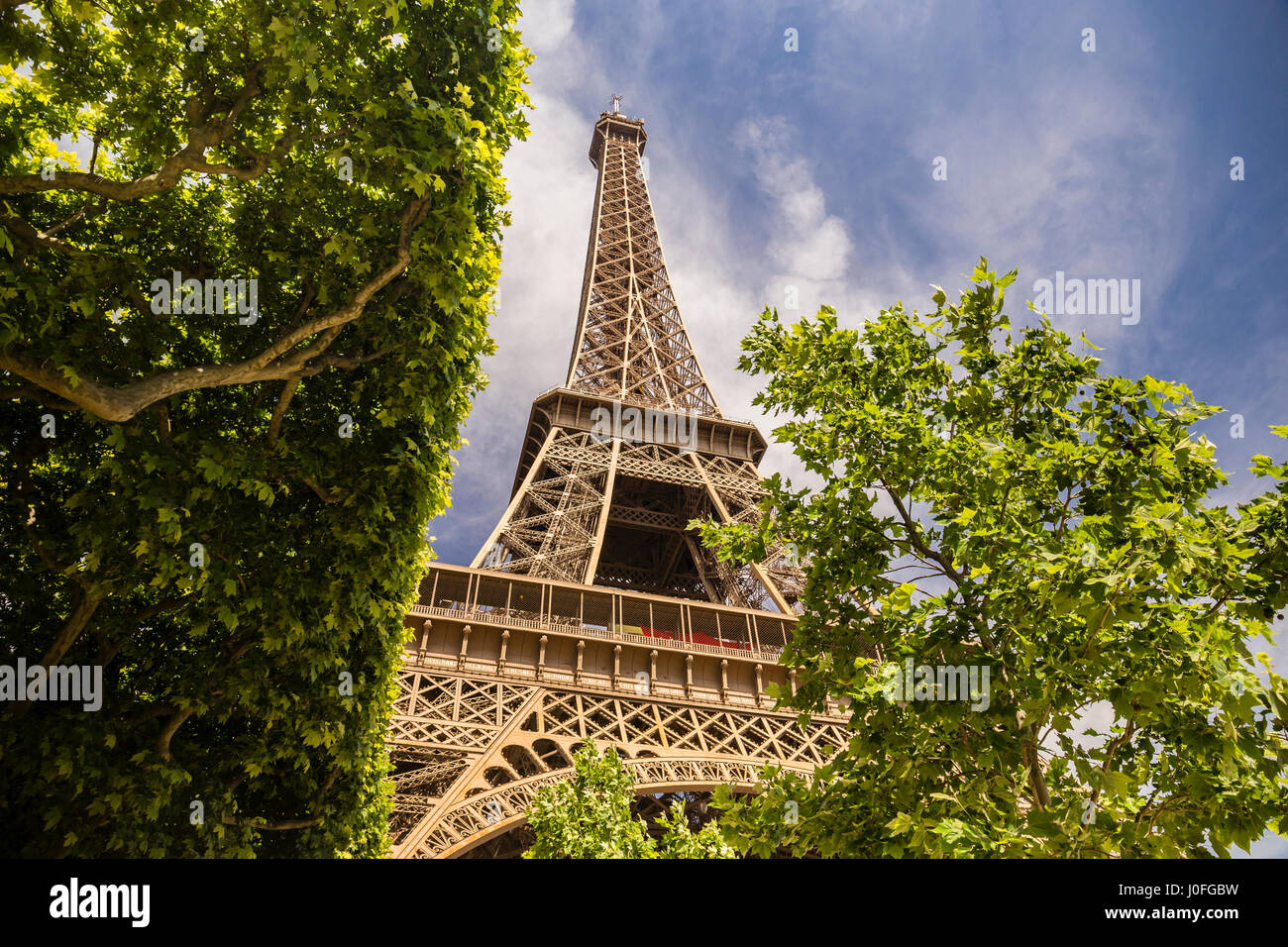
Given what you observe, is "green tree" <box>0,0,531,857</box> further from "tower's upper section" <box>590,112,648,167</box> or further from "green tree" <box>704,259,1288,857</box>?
"tower's upper section" <box>590,112,648,167</box>

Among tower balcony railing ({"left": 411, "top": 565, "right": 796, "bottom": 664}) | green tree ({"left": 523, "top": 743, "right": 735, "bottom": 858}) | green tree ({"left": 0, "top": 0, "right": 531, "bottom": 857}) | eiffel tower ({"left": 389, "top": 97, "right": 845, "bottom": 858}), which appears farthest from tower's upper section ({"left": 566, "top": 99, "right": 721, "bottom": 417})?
green tree ({"left": 0, "top": 0, "right": 531, "bottom": 857})

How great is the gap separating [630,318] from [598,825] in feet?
105

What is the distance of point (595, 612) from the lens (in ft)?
75.7

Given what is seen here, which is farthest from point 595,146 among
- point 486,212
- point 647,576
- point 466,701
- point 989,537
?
point 989,537

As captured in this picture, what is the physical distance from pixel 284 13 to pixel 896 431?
5.74m

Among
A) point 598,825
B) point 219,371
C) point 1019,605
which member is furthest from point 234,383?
point 598,825

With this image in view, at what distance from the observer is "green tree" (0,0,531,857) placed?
571cm

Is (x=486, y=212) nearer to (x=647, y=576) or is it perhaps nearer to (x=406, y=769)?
(x=406, y=769)

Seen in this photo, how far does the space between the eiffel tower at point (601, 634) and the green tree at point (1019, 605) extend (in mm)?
1563

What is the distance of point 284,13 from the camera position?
17.7ft

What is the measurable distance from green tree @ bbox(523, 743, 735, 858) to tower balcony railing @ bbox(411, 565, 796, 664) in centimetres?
752

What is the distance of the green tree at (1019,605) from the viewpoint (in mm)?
4293

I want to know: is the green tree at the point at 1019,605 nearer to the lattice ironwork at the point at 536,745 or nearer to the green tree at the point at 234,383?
the green tree at the point at 234,383

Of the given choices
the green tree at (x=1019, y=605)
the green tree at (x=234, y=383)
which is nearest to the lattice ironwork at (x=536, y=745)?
the green tree at (x=234, y=383)
